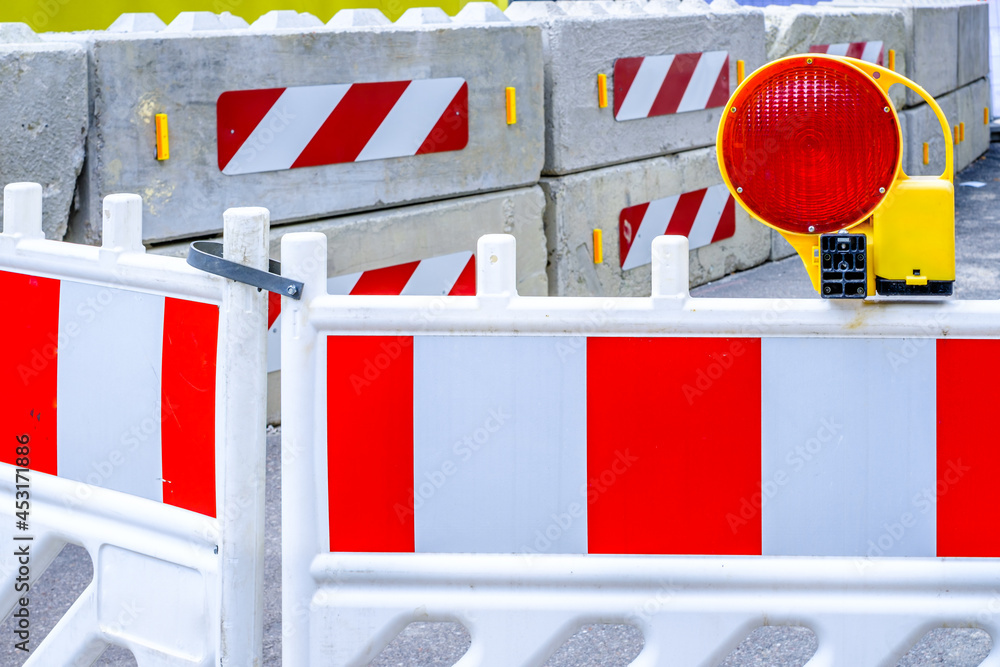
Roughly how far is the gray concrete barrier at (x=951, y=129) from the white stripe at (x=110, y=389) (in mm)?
7336

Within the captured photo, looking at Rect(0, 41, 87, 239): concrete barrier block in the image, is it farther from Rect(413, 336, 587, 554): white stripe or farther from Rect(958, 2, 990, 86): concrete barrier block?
Rect(958, 2, 990, 86): concrete barrier block

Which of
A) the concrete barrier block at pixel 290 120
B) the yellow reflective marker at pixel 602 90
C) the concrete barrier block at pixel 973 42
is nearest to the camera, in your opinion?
the concrete barrier block at pixel 290 120

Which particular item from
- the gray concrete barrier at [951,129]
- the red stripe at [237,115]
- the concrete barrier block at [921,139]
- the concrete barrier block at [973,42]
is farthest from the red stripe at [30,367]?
the concrete barrier block at [973,42]

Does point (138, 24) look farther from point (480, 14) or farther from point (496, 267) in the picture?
point (496, 267)

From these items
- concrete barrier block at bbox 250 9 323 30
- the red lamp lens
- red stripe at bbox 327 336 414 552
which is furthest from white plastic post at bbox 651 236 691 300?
concrete barrier block at bbox 250 9 323 30

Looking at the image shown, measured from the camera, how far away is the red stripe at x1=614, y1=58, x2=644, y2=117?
565cm

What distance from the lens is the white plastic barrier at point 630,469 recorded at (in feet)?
5.73

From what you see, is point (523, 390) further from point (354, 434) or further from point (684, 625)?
point (684, 625)

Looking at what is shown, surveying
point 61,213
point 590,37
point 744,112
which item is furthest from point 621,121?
point 744,112

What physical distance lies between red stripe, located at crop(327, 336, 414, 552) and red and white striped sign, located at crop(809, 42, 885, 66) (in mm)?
6217

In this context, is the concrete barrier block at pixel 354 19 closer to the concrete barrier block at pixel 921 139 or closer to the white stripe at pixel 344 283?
the white stripe at pixel 344 283

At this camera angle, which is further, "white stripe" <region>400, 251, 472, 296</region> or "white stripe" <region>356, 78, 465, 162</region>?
"white stripe" <region>400, 251, 472, 296</region>

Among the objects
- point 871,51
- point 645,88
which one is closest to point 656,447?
point 645,88

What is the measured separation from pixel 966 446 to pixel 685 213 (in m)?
4.67
